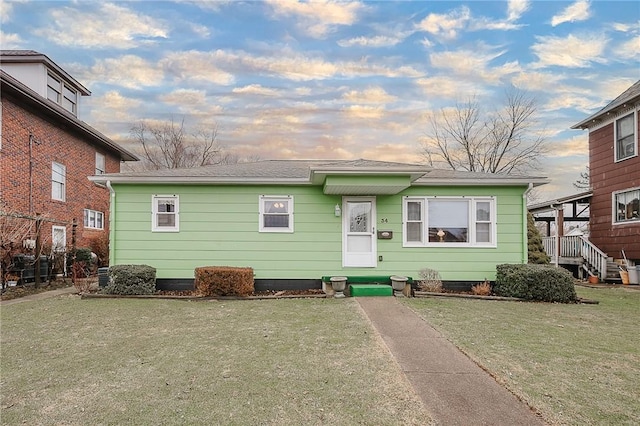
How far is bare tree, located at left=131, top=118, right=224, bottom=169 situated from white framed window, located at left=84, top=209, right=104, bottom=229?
39.2ft

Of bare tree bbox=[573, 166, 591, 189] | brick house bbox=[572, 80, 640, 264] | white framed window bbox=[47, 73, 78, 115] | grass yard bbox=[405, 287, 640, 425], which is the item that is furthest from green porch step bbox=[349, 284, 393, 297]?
bare tree bbox=[573, 166, 591, 189]

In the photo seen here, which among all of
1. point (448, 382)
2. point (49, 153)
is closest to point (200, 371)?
point (448, 382)

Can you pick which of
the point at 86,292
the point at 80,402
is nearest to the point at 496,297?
the point at 80,402

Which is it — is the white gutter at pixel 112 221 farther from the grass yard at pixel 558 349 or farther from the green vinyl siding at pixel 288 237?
the grass yard at pixel 558 349

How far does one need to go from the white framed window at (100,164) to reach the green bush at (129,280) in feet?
32.1

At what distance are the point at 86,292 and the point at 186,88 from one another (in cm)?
1031

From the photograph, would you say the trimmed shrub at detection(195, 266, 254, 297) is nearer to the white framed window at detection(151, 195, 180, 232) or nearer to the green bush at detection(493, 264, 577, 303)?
the white framed window at detection(151, 195, 180, 232)

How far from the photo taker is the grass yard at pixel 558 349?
3.16m

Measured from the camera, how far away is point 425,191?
971cm

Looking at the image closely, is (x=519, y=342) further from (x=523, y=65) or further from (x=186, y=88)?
(x=186, y=88)

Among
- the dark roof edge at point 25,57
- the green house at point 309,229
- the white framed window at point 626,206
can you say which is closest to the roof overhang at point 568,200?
the white framed window at point 626,206

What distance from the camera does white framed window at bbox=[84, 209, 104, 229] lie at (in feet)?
51.8

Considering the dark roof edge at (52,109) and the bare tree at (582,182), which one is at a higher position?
the dark roof edge at (52,109)

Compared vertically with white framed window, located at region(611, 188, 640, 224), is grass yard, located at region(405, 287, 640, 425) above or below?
below
